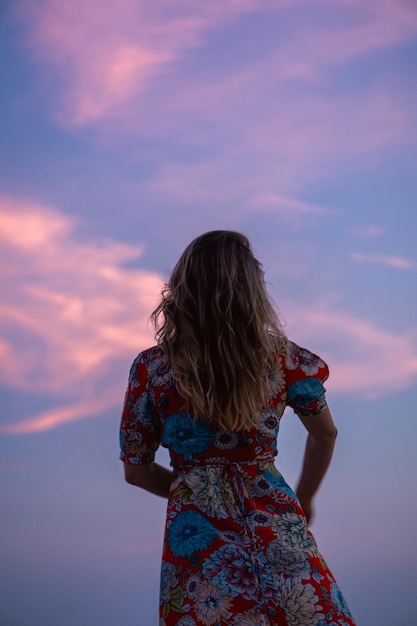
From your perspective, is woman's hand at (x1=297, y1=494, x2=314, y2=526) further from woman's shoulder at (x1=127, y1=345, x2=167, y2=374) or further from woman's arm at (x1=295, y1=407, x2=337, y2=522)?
woman's shoulder at (x1=127, y1=345, x2=167, y2=374)

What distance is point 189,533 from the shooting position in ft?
7.90

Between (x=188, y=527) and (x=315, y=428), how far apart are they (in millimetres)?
527

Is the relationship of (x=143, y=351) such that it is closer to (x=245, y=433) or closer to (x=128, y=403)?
(x=128, y=403)

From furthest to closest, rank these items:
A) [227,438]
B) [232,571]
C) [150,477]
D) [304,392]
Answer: [150,477] → [304,392] → [227,438] → [232,571]

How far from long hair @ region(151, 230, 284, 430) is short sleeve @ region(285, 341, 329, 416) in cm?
6

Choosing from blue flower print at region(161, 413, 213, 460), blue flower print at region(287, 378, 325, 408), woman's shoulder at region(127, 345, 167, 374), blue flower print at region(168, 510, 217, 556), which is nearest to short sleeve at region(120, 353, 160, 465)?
woman's shoulder at region(127, 345, 167, 374)

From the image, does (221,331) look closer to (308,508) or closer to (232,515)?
(232,515)

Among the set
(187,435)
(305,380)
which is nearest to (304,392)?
(305,380)

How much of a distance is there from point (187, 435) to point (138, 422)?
207 millimetres

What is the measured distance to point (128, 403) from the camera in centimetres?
265

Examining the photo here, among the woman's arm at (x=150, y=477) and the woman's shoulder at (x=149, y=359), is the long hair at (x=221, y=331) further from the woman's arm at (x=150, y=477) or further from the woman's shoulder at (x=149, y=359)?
the woman's arm at (x=150, y=477)

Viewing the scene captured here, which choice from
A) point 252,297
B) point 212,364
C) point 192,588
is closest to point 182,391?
point 212,364

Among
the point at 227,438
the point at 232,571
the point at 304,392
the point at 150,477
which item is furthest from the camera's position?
the point at 150,477

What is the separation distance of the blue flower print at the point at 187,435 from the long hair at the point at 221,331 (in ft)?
0.14
